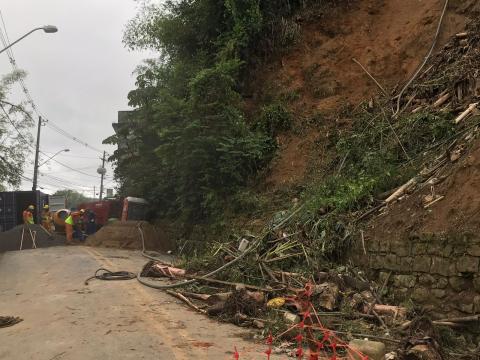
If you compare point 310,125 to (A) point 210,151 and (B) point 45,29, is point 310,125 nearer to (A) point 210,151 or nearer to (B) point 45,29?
(A) point 210,151

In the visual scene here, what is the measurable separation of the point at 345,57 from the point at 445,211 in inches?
492

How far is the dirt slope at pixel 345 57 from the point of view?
16906mm

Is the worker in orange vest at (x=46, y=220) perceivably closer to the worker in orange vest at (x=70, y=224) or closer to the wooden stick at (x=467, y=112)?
the worker in orange vest at (x=70, y=224)

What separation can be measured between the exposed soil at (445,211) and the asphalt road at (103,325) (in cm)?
328

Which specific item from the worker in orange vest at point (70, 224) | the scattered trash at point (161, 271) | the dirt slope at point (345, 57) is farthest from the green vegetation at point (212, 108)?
the worker in orange vest at point (70, 224)

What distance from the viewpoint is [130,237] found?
917 inches

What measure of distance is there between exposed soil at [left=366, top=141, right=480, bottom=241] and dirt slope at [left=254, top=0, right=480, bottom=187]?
22.1 ft

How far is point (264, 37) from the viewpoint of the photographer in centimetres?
2108

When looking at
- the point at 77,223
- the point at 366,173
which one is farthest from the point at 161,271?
the point at 77,223

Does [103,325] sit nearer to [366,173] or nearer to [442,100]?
[366,173]

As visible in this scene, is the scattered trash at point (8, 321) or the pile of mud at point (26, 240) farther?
the pile of mud at point (26, 240)

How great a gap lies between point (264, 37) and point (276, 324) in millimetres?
15216

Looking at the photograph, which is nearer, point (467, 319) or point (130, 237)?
point (467, 319)

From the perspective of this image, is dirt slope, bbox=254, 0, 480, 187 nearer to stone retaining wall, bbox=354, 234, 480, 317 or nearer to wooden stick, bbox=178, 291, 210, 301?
wooden stick, bbox=178, 291, 210, 301
